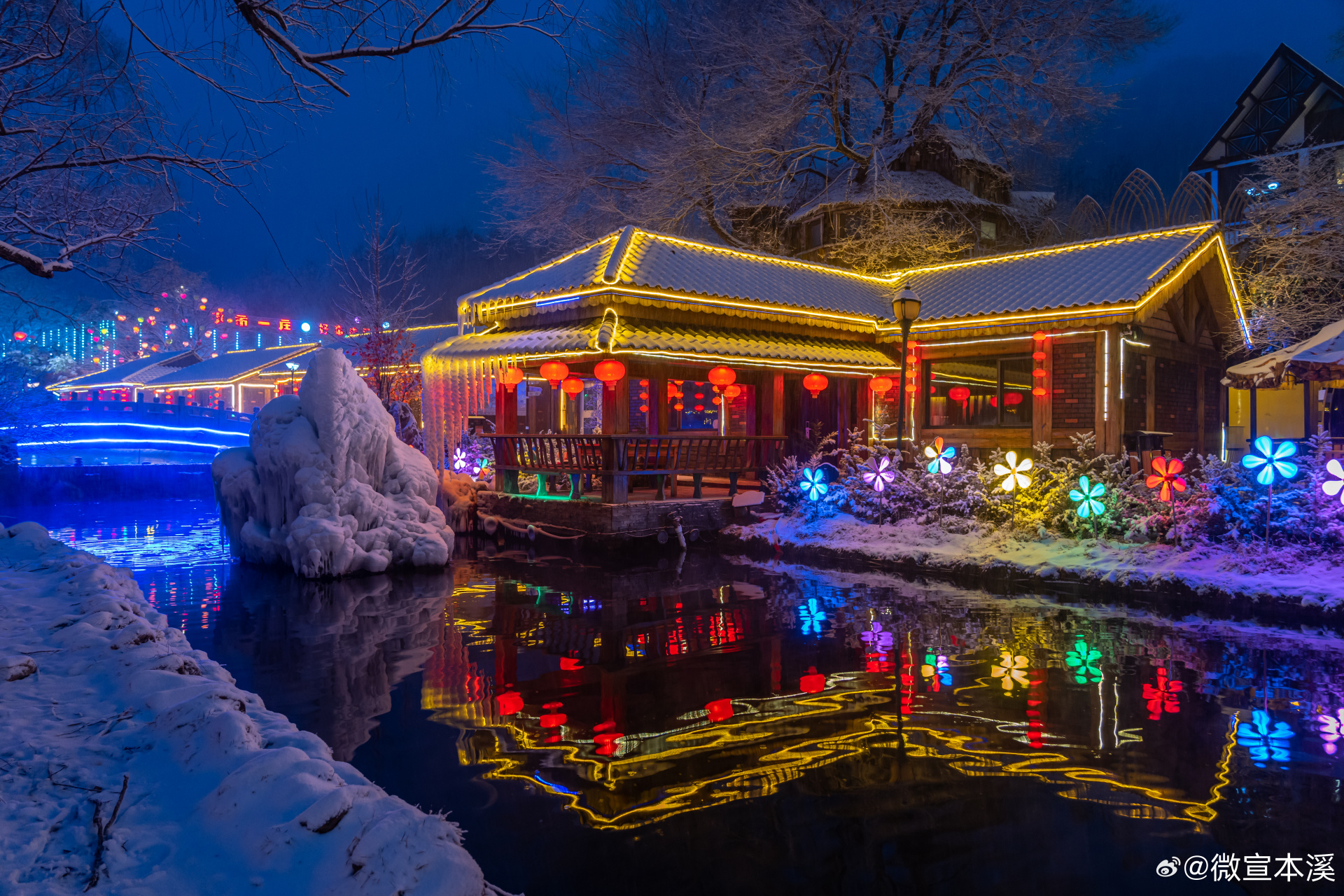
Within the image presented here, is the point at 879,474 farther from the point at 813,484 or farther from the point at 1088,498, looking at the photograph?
the point at 1088,498

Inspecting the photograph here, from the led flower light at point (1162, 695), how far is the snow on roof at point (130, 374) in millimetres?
50327

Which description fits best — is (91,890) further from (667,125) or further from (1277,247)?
(667,125)

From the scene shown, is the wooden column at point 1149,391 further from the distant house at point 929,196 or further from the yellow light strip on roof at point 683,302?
the distant house at point 929,196

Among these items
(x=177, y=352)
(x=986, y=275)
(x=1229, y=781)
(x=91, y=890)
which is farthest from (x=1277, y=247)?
(x=177, y=352)

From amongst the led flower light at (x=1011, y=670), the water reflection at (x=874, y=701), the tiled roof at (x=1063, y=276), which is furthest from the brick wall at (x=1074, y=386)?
the led flower light at (x=1011, y=670)

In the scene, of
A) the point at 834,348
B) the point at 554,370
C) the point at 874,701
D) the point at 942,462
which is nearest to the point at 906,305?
the point at 942,462

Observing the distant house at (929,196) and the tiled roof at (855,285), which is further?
the distant house at (929,196)

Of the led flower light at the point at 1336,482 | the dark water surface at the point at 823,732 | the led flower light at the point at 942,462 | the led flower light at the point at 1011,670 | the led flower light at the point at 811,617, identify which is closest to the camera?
the dark water surface at the point at 823,732

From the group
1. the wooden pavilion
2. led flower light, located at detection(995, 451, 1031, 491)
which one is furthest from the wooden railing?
led flower light, located at detection(995, 451, 1031, 491)

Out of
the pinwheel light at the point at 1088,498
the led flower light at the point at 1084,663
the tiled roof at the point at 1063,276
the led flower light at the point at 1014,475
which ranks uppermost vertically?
the tiled roof at the point at 1063,276

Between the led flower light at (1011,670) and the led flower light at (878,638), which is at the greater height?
the led flower light at (1011,670)

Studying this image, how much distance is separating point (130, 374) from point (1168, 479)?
5077cm

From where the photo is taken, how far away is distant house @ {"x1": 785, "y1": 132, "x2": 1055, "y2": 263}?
2642 cm

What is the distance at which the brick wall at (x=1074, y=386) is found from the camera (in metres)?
15.3
